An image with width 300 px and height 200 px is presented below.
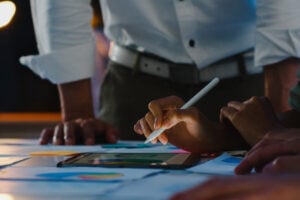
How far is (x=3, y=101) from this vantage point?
3.81 metres

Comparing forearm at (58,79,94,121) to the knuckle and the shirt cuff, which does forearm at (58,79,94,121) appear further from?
the knuckle

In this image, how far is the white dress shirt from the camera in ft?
4.96

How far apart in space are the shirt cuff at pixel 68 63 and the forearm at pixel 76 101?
16 mm

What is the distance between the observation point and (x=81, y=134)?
1.27 m

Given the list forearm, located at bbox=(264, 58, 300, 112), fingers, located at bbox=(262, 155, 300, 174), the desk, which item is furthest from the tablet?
forearm, located at bbox=(264, 58, 300, 112)

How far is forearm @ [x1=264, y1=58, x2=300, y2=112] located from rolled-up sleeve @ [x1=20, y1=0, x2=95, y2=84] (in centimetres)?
42

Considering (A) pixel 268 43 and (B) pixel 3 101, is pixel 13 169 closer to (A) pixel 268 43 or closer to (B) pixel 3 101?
(A) pixel 268 43

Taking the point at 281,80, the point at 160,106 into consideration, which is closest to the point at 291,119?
the point at 160,106

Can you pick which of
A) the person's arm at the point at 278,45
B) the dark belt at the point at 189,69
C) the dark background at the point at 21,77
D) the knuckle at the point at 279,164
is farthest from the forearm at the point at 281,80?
the dark background at the point at 21,77

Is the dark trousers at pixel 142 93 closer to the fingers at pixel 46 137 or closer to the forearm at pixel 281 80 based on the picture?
the forearm at pixel 281 80

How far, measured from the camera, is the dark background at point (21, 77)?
12.4 feet

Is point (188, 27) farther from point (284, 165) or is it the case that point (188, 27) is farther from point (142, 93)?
point (284, 165)

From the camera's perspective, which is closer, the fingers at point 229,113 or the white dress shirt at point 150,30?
the fingers at point 229,113

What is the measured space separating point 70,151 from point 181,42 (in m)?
0.53
